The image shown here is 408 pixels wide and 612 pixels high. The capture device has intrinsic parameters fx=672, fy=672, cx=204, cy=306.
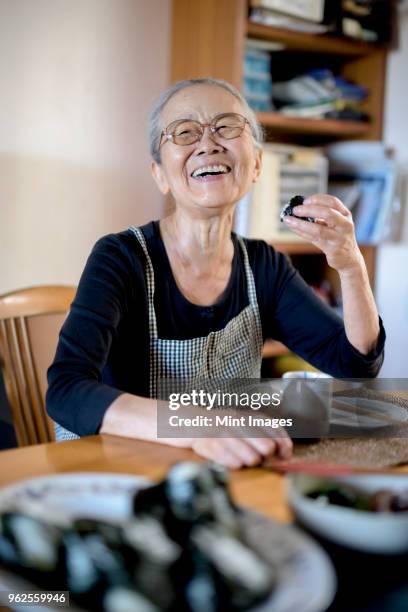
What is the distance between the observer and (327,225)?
1179 millimetres

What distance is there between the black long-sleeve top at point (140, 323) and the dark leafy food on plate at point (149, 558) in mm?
441

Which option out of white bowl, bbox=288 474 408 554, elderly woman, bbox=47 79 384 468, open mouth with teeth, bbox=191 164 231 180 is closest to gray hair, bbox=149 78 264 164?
elderly woman, bbox=47 79 384 468

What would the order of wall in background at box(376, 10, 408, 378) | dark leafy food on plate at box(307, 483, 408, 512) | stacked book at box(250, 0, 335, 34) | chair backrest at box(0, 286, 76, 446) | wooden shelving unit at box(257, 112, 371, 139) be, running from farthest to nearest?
wall in background at box(376, 10, 408, 378) < wooden shelving unit at box(257, 112, 371, 139) < stacked book at box(250, 0, 335, 34) < chair backrest at box(0, 286, 76, 446) < dark leafy food on plate at box(307, 483, 408, 512)

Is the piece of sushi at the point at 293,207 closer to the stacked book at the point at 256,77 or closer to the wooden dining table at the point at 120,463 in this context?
the wooden dining table at the point at 120,463

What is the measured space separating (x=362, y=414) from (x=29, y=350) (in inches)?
30.2

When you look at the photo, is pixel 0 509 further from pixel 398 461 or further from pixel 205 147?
pixel 205 147

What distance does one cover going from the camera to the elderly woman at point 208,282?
3.94 feet

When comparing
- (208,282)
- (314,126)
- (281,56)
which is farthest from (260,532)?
(281,56)

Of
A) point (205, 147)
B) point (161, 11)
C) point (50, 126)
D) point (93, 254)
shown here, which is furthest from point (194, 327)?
point (161, 11)

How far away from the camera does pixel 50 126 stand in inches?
82.5

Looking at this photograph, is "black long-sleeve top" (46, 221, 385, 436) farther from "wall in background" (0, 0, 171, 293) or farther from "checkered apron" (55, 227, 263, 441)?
"wall in background" (0, 0, 171, 293)

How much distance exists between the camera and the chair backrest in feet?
4.70

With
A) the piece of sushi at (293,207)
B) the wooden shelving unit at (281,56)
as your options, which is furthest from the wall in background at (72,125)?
the piece of sushi at (293,207)

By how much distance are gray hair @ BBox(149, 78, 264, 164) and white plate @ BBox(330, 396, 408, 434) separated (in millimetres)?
644
